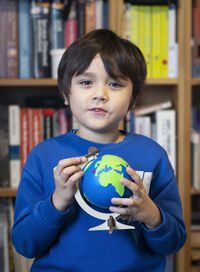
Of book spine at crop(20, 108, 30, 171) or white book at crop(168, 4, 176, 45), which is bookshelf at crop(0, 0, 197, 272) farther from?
book spine at crop(20, 108, 30, 171)

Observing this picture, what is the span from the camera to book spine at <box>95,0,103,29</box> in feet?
5.31

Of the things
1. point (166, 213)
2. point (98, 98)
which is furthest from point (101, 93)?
point (166, 213)

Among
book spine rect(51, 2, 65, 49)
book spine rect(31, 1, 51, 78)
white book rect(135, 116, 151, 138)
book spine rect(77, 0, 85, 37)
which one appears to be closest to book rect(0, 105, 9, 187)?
book spine rect(31, 1, 51, 78)

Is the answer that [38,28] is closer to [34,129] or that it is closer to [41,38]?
[41,38]

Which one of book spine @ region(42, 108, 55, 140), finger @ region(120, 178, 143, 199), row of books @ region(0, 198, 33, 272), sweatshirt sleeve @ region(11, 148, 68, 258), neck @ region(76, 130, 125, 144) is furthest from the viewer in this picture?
book spine @ region(42, 108, 55, 140)

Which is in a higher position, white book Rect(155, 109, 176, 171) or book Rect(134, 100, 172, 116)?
book Rect(134, 100, 172, 116)

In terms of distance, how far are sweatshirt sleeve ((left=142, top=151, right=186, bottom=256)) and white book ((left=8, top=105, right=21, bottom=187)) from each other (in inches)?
34.2

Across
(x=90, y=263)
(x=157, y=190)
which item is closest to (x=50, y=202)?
(x=90, y=263)

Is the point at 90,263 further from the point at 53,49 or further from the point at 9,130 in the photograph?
the point at 53,49

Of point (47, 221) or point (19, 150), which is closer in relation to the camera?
point (47, 221)

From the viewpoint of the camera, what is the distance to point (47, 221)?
88 centimetres

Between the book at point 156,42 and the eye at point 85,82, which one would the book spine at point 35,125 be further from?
the eye at point 85,82

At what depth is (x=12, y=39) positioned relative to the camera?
62.8 inches

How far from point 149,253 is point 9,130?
97 cm
